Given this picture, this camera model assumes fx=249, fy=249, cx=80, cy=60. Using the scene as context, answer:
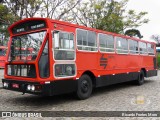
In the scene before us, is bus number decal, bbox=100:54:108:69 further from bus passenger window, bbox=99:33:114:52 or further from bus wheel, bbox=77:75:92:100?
bus wheel, bbox=77:75:92:100

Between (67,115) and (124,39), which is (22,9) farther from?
(67,115)

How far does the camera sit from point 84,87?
9594 millimetres

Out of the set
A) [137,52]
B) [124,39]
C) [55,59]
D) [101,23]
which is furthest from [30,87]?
[101,23]

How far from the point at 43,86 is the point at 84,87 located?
7.51 feet

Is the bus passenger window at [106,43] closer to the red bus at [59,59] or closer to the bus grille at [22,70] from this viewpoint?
the red bus at [59,59]

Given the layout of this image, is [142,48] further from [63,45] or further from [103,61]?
[63,45]

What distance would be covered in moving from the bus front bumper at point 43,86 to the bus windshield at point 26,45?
0.86 m

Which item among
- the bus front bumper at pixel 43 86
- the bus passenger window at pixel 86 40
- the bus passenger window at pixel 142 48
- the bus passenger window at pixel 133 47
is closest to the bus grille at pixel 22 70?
the bus front bumper at pixel 43 86

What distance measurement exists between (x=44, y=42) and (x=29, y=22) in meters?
1.27

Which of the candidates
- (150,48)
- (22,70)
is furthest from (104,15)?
(22,70)

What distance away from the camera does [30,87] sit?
796 centimetres

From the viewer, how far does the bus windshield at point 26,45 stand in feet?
27.0

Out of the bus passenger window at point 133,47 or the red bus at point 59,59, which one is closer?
the red bus at point 59,59

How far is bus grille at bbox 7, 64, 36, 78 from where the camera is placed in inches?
316
